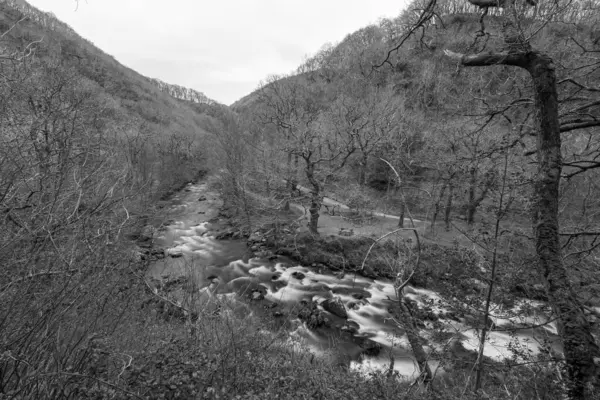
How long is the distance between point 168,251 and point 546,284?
56.5ft

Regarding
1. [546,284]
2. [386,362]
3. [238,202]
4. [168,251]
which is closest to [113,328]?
[546,284]

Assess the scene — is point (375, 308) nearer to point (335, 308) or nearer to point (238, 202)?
point (335, 308)

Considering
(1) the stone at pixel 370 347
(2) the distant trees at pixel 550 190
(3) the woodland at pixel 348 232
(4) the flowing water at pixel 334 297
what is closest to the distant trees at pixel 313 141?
(3) the woodland at pixel 348 232

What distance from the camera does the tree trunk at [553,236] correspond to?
8.11ft

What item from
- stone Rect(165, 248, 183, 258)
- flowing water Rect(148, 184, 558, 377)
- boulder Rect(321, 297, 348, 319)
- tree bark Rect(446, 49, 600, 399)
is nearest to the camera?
tree bark Rect(446, 49, 600, 399)

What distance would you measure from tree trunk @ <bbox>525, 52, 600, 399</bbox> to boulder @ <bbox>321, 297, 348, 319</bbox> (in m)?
9.37

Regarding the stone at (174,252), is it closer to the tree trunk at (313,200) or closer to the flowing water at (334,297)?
the flowing water at (334,297)

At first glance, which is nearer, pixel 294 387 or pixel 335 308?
pixel 294 387

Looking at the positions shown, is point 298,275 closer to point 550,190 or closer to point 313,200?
point 313,200

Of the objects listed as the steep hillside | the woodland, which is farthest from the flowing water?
the steep hillside

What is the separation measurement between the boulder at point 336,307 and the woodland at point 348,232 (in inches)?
2.4

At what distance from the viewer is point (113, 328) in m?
4.69

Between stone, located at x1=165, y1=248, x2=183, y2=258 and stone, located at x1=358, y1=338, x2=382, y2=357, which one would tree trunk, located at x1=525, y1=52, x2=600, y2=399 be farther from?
stone, located at x1=165, y1=248, x2=183, y2=258

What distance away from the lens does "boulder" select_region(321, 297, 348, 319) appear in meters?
11.3
